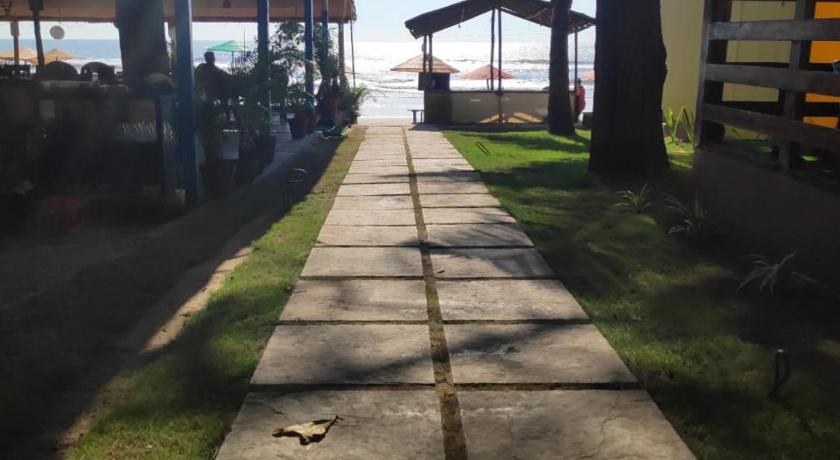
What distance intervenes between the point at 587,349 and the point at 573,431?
964 millimetres

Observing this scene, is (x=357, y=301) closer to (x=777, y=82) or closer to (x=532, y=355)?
(x=532, y=355)

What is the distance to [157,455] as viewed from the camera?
2955mm

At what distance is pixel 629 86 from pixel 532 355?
20.9 feet

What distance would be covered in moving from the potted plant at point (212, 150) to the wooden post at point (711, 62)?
5.13 metres

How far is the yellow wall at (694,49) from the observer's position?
13070 millimetres

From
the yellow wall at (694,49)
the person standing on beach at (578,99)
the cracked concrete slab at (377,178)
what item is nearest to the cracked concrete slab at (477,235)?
the cracked concrete slab at (377,178)

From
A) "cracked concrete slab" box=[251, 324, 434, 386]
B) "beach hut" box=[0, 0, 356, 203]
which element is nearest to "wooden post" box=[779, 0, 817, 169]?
"cracked concrete slab" box=[251, 324, 434, 386]

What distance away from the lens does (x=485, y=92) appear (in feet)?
73.4

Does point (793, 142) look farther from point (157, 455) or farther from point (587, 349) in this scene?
point (157, 455)

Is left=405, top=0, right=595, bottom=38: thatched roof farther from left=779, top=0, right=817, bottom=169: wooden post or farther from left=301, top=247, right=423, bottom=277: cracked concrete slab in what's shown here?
left=301, top=247, right=423, bottom=277: cracked concrete slab

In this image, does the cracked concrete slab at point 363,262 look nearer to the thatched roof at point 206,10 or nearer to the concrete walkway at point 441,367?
the concrete walkway at point 441,367

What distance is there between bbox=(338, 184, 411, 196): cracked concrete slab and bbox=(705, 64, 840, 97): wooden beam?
3.77 metres

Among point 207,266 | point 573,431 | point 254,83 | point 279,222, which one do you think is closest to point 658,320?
point 573,431

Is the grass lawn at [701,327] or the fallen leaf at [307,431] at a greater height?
the fallen leaf at [307,431]
